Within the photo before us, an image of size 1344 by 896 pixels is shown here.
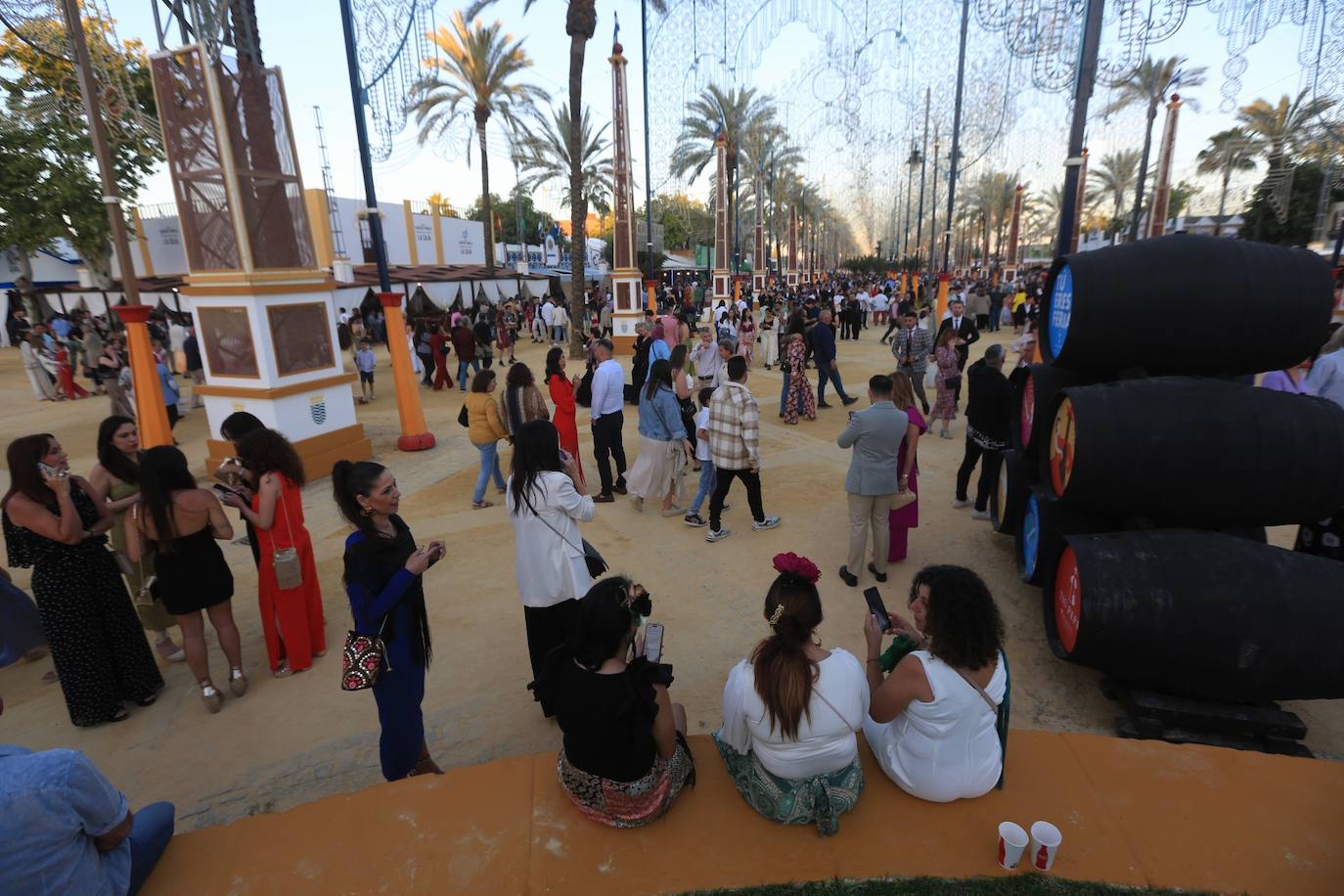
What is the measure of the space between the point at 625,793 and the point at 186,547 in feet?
9.75

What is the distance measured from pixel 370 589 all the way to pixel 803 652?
6.03 ft

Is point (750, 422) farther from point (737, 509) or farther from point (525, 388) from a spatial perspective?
point (525, 388)

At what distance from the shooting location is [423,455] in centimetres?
934

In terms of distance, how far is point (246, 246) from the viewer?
746 centimetres

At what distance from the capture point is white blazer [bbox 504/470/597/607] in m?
3.37

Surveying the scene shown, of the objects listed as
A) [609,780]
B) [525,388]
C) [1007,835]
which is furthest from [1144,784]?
[525,388]

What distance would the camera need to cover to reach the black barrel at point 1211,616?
3.23m

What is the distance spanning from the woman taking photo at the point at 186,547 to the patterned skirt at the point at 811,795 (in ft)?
10.3

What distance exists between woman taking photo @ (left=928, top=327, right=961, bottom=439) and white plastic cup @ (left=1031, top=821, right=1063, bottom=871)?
22.9 ft

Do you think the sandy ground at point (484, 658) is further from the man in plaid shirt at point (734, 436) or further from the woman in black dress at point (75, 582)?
the man in plaid shirt at point (734, 436)

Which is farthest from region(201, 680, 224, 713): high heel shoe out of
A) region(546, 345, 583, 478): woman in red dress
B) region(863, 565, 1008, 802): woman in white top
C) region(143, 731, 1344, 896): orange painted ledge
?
region(863, 565, 1008, 802): woman in white top

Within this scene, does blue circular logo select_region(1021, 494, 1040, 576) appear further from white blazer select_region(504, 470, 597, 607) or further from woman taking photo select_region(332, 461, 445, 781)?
woman taking photo select_region(332, 461, 445, 781)

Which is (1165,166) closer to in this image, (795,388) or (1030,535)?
(795,388)

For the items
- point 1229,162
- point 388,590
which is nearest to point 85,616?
point 388,590
